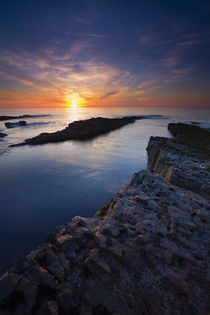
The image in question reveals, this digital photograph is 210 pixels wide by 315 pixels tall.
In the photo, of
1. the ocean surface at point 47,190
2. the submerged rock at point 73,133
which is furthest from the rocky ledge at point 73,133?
the ocean surface at point 47,190

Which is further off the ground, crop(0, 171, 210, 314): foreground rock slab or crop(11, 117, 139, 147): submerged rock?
crop(11, 117, 139, 147): submerged rock

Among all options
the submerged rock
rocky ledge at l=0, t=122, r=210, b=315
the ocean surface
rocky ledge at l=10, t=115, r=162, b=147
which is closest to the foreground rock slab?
rocky ledge at l=0, t=122, r=210, b=315

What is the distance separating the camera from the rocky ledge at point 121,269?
7.37 feet

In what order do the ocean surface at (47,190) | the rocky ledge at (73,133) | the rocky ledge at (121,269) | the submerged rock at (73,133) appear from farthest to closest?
the submerged rock at (73,133)
the rocky ledge at (73,133)
the ocean surface at (47,190)
the rocky ledge at (121,269)

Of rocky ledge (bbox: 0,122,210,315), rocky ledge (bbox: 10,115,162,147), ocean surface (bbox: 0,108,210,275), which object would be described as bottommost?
ocean surface (bbox: 0,108,210,275)


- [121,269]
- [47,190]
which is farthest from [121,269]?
[47,190]

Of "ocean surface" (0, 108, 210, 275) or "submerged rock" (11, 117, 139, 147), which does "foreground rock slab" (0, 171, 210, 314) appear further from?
"submerged rock" (11, 117, 139, 147)

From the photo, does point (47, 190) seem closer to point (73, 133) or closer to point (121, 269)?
point (121, 269)

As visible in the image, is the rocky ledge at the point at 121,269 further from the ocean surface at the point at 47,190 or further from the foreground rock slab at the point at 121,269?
the ocean surface at the point at 47,190

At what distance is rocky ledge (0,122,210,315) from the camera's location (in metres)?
2.25

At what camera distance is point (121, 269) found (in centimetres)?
272

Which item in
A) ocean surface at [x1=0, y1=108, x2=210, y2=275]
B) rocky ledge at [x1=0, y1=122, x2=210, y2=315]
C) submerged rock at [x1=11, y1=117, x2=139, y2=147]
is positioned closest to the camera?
rocky ledge at [x1=0, y1=122, x2=210, y2=315]

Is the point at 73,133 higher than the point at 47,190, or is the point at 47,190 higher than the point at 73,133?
the point at 73,133

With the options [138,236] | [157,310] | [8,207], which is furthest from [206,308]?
[8,207]
